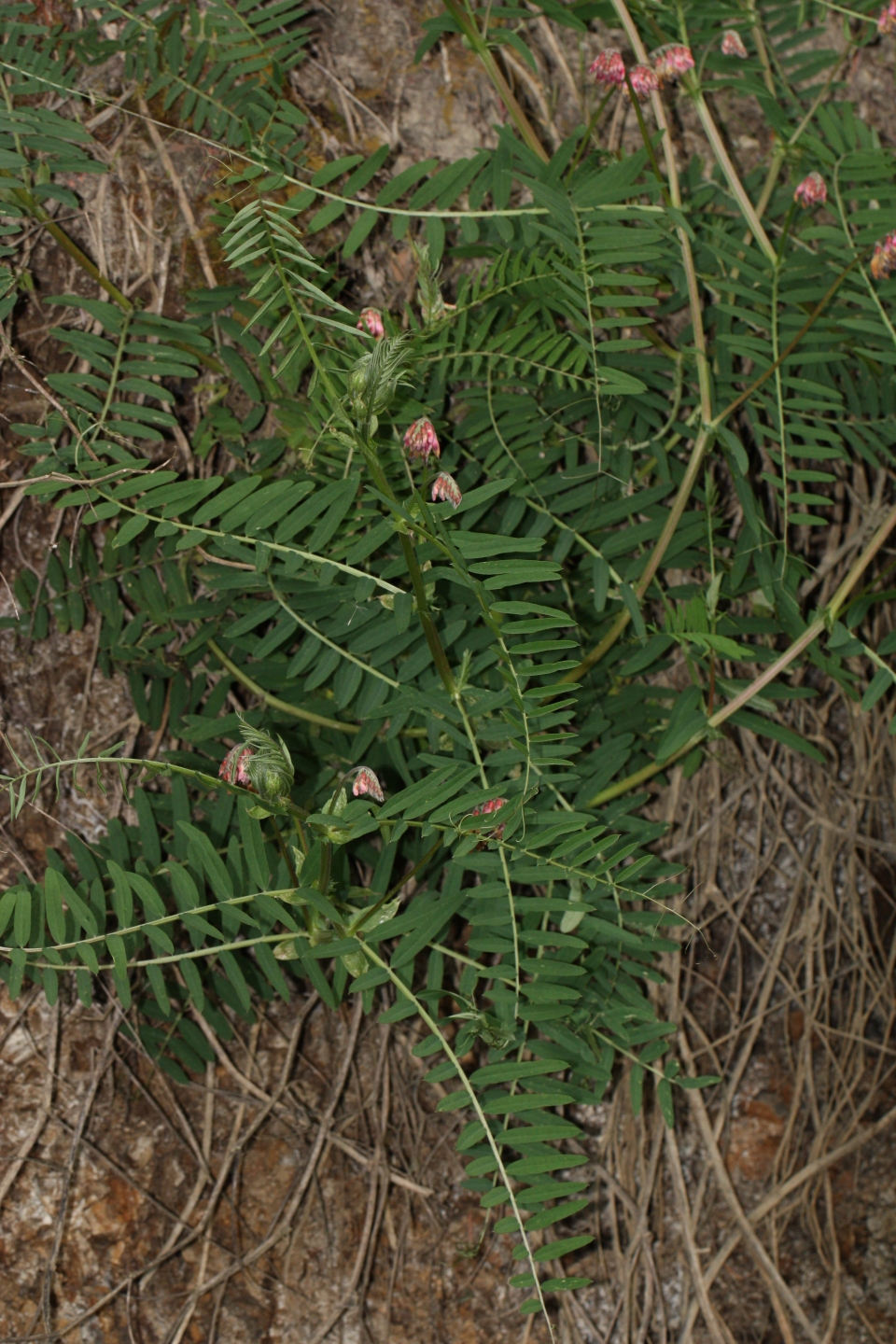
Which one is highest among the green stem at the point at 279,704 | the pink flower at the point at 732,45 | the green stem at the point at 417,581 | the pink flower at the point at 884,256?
the pink flower at the point at 732,45

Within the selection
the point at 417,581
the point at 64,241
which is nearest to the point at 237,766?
the point at 417,581

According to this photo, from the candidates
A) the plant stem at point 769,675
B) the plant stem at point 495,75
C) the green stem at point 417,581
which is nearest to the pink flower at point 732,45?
the plant stem at point 495,75

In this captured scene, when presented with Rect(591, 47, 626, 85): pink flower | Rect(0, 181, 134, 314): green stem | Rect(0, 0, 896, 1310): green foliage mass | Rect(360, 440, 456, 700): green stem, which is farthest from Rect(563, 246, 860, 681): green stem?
Rect(0, 181, 134, 314): green stem

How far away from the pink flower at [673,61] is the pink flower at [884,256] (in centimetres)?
30

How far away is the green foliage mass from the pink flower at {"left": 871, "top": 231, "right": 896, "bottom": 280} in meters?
0.04

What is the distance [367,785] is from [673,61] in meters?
0.90

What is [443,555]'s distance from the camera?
1016mm

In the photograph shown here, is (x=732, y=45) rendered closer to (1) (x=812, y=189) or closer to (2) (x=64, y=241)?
(1) (x=812, y=189)

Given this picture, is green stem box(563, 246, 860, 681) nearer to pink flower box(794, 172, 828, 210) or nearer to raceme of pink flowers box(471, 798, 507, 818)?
pink flower box(794, 172, 828, 210)

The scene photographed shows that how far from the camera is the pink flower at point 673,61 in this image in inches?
46.3

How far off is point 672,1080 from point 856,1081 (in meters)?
0.55

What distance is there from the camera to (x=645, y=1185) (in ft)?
4.59

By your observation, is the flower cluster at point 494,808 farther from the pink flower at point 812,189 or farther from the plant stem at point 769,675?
the pink flower at point 812,189

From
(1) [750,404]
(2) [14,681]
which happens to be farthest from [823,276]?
(2) [14,681]
